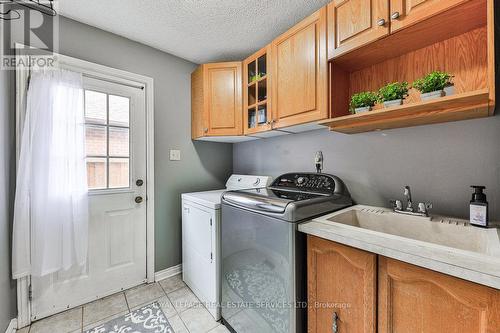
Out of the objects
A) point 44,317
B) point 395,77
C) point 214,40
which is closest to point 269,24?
point 214,40

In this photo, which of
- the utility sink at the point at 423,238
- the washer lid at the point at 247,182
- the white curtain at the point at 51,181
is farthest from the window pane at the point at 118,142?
the utility sink at the point at 423,238

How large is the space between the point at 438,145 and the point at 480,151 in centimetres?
17

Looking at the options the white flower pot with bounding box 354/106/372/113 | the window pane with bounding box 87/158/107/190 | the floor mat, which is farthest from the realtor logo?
the white flower pot with bounding box 354/106/372/113

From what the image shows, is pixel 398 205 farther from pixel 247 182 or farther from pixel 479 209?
pixel 247 182

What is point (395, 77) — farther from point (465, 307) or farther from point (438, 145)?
point (465, 307)

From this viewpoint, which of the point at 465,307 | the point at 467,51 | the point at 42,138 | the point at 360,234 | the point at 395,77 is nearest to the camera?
the point at 465,307

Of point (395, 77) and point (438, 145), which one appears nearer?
point (438, 145)

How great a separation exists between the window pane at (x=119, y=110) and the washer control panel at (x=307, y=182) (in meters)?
1.54

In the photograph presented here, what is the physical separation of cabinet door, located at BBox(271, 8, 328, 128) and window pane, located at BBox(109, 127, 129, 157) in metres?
1.42

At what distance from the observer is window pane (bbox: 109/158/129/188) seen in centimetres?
189

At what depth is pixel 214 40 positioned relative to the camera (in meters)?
1.94

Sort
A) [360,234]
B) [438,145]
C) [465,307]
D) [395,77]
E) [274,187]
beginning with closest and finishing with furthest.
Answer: [465,307] < [360,234] < [438,145] < [395,77] < [274,187]

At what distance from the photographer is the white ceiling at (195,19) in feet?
4.95

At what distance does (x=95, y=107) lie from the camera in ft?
5.96
